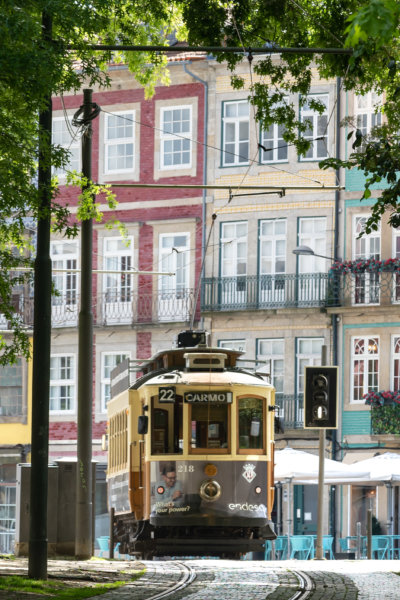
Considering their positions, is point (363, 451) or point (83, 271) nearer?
point (83, 271)

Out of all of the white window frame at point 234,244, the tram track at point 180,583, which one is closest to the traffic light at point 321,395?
the tram track at point 180,583

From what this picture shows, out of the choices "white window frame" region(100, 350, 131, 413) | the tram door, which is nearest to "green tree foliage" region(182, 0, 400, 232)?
the tram door

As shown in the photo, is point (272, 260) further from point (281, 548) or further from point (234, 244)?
point (281, 548)

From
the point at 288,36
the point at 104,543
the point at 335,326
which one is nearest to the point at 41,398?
the point at 288,36

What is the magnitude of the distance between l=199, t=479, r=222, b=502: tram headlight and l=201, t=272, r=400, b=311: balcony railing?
66.0 ft

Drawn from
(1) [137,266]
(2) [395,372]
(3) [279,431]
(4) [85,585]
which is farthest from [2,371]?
(4) [85,585]

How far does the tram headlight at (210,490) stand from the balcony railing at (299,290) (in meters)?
20.1

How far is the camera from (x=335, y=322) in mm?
44969

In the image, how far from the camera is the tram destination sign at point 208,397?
24938mm

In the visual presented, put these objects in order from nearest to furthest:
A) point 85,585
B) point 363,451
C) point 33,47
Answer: point 33,47
point 85,585
point 363,451

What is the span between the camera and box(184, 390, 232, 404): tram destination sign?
81.8ft

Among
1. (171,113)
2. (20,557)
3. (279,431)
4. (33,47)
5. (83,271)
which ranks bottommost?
(20,557)

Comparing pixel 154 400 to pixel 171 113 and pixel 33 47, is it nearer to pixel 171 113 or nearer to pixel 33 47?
pixel 33 47

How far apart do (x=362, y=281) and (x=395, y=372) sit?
2.69 metres
